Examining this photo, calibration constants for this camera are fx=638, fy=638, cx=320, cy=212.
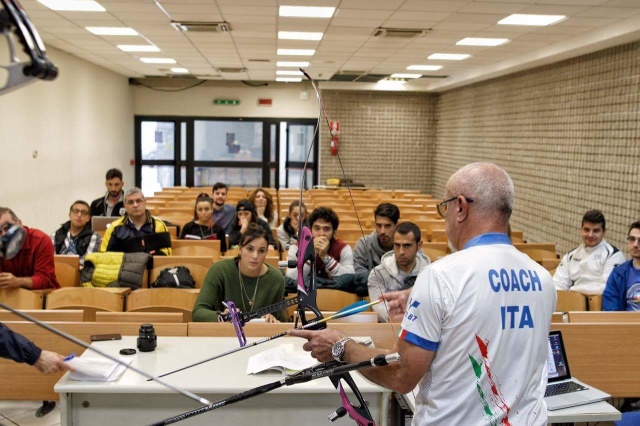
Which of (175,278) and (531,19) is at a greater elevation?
(531,19)

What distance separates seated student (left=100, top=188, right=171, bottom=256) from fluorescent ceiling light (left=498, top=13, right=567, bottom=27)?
14.0ft

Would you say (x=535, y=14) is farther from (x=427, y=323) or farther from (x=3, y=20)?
(x=3, y=20)

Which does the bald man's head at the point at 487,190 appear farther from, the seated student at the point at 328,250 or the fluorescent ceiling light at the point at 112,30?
the fluorescent ceiling light at the point at 112,30

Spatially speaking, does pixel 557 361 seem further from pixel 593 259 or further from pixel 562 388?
pixel 593 259

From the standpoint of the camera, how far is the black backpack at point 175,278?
15.2 ft

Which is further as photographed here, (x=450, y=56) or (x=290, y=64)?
(x=290, y=64)

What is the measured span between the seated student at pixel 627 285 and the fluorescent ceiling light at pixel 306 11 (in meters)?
3.80

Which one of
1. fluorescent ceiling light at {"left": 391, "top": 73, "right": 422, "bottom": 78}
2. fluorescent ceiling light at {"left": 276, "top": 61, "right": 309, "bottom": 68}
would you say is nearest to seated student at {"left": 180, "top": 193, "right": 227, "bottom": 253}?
fluorescent ceiling light at {"left": 276, "top": 61, "right": 309, "bottom": 68}

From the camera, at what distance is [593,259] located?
5.16 meters

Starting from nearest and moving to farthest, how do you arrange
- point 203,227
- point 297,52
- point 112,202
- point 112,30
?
point 203,227 < point 112,202 < point 112,30 < point 297,52

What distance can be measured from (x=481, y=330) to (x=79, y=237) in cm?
477

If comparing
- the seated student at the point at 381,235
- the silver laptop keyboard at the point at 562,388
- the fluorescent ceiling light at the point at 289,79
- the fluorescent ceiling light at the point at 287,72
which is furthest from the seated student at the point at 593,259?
the fluorescent ceiling light at the point at 289,79

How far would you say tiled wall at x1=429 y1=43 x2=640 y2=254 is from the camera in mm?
7555

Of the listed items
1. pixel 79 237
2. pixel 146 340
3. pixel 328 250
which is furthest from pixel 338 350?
pixel 79 237
